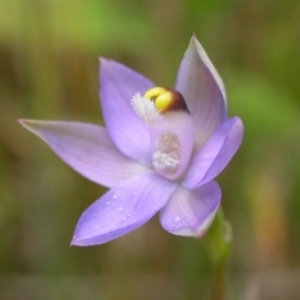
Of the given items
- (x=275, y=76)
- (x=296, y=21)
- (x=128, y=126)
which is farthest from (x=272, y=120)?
(x=128, y=126)

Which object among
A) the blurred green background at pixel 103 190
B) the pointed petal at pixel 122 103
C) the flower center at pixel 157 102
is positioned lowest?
the blurred green background at pixel 103 190

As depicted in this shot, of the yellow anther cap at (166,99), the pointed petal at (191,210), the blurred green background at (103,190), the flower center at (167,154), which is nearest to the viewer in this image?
the pointed petal at (191,210)

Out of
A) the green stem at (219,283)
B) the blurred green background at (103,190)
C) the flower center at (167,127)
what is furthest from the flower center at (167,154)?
the blurred green background at (103,190)

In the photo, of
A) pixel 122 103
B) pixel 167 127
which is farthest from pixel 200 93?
pixel 122 103

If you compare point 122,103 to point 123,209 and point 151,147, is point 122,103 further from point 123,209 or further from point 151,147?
point 123,209

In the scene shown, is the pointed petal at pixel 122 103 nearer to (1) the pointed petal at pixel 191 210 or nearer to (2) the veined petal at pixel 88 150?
(2) the veined petal at pixel 88 150

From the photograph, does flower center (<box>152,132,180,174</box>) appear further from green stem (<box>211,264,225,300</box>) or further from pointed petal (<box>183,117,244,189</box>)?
green stem (<box>211,264,225,300</box>)

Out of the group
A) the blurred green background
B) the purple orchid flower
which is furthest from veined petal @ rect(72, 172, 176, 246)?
the blurred green background
